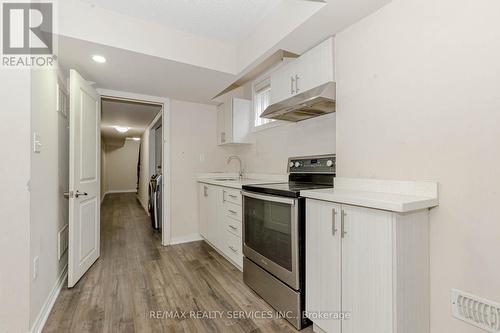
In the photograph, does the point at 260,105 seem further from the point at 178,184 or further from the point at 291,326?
the point at 291,326

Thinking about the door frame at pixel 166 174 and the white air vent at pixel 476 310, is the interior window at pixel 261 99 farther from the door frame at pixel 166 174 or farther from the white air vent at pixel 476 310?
the white air vent at pixel 476 310

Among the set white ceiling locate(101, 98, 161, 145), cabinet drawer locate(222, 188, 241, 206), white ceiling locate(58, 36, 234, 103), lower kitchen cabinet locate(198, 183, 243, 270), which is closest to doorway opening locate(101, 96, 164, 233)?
white ceiling locate(101, 98, 161, 145)

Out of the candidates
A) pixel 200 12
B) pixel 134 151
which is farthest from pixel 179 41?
pixel 134 151

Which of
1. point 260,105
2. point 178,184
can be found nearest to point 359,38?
point 260,105

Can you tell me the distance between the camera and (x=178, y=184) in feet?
11.3

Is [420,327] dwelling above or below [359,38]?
below

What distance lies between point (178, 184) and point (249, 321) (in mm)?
2262

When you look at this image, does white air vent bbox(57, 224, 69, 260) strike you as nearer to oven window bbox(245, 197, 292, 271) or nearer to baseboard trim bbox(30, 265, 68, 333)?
baseboard trim bbox(30, 265, 68, 333)

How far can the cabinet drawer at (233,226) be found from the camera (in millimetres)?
2373

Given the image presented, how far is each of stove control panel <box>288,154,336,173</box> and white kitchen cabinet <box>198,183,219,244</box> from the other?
105 centimetres

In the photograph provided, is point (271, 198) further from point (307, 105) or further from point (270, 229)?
point (307, 105)

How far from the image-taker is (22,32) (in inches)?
57.0

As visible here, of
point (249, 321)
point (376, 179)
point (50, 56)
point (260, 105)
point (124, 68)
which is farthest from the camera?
point (260, 105)

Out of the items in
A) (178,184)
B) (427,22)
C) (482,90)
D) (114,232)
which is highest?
(427,22)
